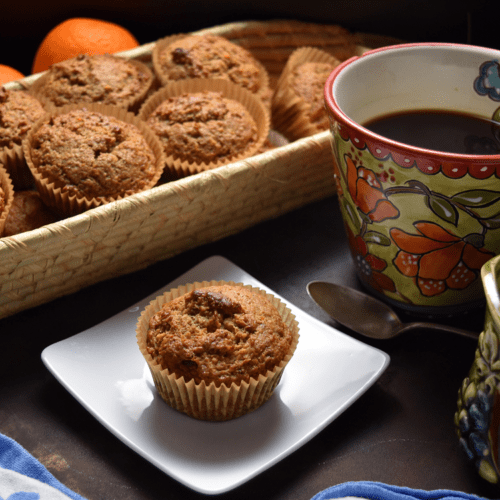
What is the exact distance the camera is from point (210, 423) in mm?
1037

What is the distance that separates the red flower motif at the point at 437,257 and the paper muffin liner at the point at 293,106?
0.57m

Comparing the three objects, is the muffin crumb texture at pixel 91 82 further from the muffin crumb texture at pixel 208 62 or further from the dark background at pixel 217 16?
the dark background at pixel 217 16

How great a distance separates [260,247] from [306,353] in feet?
1.19

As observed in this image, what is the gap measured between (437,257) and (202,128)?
659 mm

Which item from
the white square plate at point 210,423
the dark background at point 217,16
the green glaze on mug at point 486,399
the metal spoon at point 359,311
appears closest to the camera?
the green glaze on mug at point 486,399

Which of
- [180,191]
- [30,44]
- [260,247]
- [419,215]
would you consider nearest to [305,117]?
[260,247]

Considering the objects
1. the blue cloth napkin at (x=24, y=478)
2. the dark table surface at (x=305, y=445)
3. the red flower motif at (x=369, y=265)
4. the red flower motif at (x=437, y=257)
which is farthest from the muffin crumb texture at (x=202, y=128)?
the blue cloth napkin at (x=24, y=478)

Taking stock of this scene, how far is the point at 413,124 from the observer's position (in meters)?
1.20

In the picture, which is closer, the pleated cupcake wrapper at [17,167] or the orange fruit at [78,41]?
the pleated cupcake wrapper at [17,167]

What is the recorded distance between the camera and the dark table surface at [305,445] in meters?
0.97

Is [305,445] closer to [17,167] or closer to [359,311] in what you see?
[359,311]

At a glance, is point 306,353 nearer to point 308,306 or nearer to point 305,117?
point 308,306

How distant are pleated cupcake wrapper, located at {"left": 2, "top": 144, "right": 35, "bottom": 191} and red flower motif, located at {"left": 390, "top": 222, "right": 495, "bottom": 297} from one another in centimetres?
88

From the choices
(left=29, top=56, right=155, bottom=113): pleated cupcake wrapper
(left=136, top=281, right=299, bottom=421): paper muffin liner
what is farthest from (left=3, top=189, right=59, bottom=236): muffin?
(left=136, top=281, right=299, bottom=421): paper muffin liner
